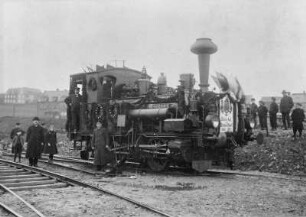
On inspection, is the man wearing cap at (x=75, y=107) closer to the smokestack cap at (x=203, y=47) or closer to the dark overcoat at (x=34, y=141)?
the dark overcoat at (x=34, y=141)

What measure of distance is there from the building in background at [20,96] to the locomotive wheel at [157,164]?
3894 inches

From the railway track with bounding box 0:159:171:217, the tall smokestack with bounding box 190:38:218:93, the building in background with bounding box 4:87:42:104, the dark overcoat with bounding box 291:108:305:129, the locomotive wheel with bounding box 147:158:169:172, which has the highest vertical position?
the building in background with bounding box 4:87:42:104

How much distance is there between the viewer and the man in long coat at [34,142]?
12367 millimetres

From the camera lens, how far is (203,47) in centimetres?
1394

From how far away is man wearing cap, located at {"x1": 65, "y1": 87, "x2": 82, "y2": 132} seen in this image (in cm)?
1466

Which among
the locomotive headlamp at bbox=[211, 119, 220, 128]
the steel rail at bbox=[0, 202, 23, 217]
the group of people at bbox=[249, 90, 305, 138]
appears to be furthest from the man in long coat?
the group of people at bbox=[249, 90, 305, 138]

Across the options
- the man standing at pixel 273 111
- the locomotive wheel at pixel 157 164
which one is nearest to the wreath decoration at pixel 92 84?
the locomotive wheel at pixel 157 164

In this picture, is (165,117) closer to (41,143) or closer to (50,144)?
(41,143)

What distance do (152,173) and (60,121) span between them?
3234 centimetres

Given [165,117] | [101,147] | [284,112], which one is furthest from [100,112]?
[284,112]

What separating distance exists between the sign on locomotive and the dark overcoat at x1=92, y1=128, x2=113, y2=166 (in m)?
0.74

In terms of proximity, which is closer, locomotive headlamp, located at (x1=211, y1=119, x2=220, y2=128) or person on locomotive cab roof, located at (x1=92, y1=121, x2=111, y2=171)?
locomotive headlamp, located at (x1=211, y1=119, x2=220, y2=128)

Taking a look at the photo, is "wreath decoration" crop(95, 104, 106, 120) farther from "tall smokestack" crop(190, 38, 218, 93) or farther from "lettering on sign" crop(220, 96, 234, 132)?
"lettering on sign" crop(220, 96, 234, 132)

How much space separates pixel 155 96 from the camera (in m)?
12.0
